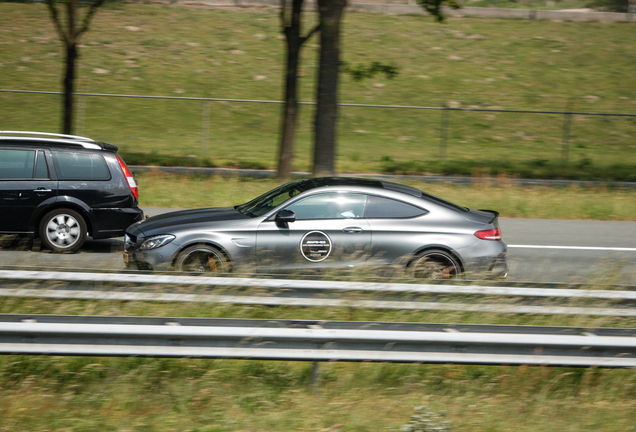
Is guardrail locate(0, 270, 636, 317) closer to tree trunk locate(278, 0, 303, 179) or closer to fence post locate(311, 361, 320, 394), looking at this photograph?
fence post locate(311, 361, 320, 394)

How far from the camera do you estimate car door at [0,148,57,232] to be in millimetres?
Result: 9102

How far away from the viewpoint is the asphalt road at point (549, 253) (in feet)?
26.6

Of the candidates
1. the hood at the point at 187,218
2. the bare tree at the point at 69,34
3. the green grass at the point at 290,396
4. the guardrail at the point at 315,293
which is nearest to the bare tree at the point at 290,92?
the bare tree at the point at 69,34

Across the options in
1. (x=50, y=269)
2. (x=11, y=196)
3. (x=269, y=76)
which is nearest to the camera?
(x=50, y=269)

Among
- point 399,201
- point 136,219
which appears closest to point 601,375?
point 399,201

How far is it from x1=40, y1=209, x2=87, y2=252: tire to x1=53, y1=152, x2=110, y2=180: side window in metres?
0.54

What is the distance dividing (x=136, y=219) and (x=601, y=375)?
6.91 meters

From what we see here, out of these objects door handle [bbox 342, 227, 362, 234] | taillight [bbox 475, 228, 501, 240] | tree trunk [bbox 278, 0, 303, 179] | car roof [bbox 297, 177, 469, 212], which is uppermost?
tree trunk [bbox 278, 0, 303, 179]

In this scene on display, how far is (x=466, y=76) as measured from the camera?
31422mm

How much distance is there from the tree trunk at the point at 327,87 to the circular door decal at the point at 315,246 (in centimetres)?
728

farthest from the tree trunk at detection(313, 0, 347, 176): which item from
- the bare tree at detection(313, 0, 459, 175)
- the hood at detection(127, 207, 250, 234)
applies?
the hood at detection(127, 207, 250, 234)

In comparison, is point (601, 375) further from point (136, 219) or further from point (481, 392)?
point (136, 219)

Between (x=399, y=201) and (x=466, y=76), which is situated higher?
(x=466, y=76)

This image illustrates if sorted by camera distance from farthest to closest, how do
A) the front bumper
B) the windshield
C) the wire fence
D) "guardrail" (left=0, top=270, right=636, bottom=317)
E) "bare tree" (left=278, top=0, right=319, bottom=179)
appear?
the wire fence → "bare tree" (left=278, top=0, right=319, bottom=179) → the windshield → the front bumper → "guardrail" (left=0, top=270, right=636, bottom=317)
